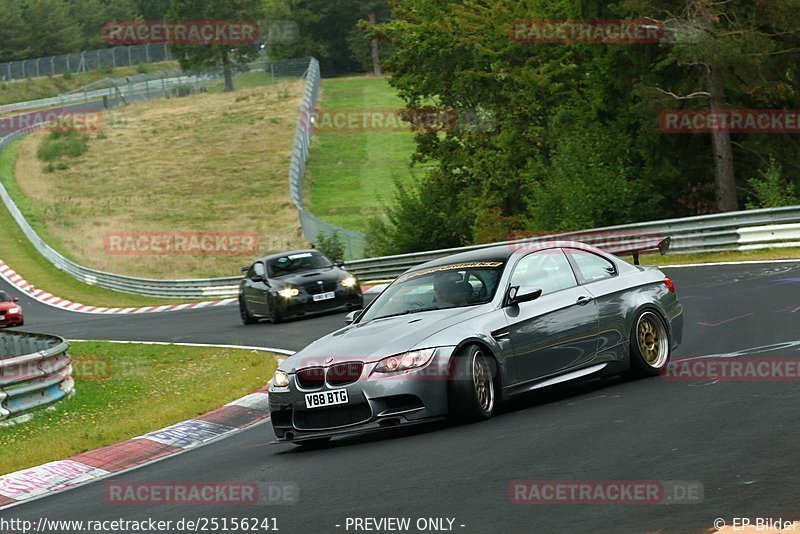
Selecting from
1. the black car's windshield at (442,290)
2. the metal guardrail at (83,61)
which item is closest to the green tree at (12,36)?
the metal guardrail at (83,61)

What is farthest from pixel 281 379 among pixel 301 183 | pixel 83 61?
pixel 83 61

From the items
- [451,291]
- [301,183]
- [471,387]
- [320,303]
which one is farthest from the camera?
[301,183]

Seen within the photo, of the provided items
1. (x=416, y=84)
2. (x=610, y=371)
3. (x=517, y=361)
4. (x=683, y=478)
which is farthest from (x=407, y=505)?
(x=416, y=84)

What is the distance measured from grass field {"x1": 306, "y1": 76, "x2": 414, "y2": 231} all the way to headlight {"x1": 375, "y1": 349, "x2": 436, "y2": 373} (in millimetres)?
44335

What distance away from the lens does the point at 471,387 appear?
10.1 m

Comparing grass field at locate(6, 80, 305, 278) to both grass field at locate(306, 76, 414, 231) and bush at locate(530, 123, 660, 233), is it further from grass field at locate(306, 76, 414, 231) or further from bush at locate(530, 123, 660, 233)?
bush at locate(530, 123, 660, 233)

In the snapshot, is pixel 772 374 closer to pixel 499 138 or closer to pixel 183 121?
pixel 499 138

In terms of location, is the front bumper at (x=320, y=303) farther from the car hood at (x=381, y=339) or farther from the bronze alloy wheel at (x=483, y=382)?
the bronze alloy wheel at (x=483, y=382)

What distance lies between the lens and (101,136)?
9275 cm

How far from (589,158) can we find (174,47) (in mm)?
78609

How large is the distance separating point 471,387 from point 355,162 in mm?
70531

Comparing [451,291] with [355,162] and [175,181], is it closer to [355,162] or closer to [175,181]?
[175,181]

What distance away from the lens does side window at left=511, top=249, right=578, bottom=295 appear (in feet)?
37.2

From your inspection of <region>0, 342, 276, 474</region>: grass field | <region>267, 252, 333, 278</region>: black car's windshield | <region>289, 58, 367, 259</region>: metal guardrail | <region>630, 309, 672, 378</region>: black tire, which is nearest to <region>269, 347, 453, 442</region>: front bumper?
<region>630, 309, 672, 378</region>: black tire
